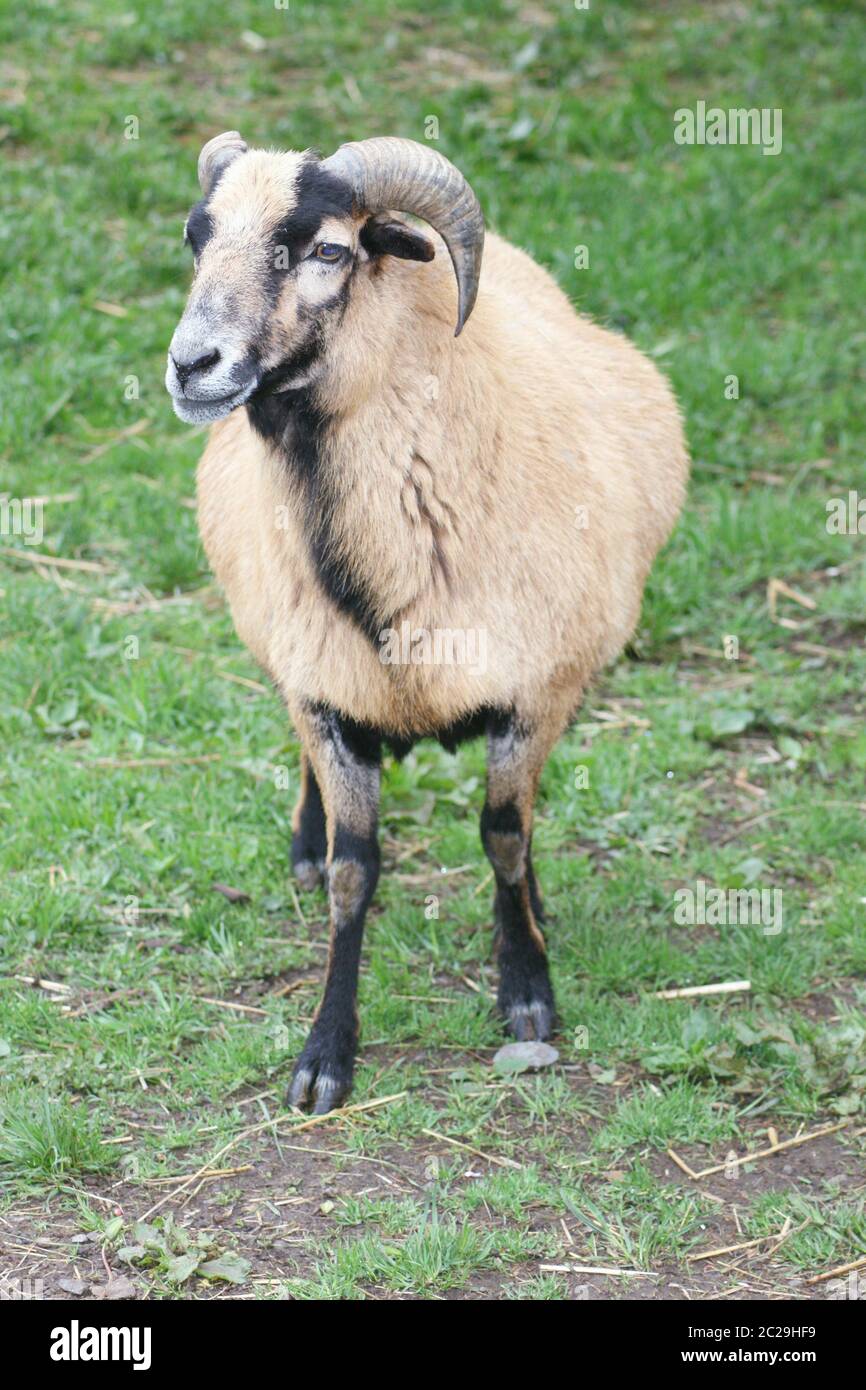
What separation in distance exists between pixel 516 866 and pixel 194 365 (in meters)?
1.95

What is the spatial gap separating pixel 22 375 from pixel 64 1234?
18.3 ft

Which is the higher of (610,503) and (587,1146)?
(610,503)

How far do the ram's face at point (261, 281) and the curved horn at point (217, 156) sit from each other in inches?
4.5

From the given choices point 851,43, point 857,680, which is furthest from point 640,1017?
point 851,43

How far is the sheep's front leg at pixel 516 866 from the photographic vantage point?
5078 mm

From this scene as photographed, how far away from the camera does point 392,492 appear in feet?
15.5

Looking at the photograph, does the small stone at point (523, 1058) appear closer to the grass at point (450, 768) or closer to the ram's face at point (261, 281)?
the grass at point (450, 768)

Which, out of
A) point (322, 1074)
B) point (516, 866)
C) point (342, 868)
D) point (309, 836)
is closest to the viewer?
point (322, 1074)

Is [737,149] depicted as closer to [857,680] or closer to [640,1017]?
[857,680]

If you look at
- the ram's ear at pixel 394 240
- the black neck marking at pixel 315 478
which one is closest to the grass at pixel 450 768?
the black neck marking at pixel 315 478

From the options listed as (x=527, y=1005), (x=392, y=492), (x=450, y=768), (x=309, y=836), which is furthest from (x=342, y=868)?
(x=450, y=768)

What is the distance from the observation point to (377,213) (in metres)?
4.52

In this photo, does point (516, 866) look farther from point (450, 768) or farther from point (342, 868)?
point (450, 768)

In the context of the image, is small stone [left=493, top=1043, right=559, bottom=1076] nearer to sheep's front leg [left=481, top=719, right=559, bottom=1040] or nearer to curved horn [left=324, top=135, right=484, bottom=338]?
sheep's front leg [left=481, top=719, right=559, bottom=1040]
